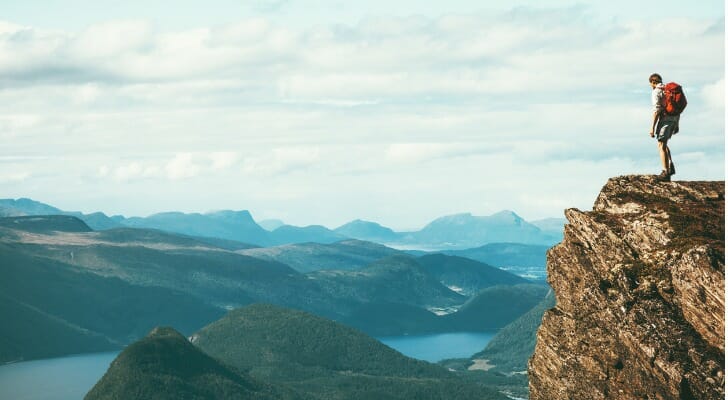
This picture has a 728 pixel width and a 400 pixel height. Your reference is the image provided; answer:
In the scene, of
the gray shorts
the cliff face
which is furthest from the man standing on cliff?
the cliff face

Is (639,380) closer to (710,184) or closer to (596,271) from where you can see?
(596,271)

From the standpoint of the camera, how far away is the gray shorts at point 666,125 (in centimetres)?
7669

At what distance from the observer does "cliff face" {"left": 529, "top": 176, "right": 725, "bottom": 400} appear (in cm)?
7225

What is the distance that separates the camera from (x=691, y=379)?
7206cm

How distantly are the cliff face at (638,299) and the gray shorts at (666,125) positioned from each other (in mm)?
7673

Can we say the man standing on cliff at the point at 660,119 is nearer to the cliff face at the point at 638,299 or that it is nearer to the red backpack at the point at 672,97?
the red backpack at the point at 672,97

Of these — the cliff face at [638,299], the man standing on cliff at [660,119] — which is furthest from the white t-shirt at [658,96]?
the cliff face at [638,299]

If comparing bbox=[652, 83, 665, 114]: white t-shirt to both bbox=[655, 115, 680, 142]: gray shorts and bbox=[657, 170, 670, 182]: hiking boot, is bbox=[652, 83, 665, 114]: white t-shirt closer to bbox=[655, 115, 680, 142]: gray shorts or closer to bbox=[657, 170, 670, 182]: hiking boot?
bbox=[655, 115, 680, 142]: gray shorts

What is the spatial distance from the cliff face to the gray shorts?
767cm

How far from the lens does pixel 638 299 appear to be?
78000mm

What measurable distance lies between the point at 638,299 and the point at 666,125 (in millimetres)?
13333

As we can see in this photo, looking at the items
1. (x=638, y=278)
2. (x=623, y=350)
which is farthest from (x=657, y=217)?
(x=623, y=350)

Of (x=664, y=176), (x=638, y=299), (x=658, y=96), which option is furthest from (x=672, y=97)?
(x=638, y=299)

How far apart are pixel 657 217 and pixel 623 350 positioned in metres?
11.1
